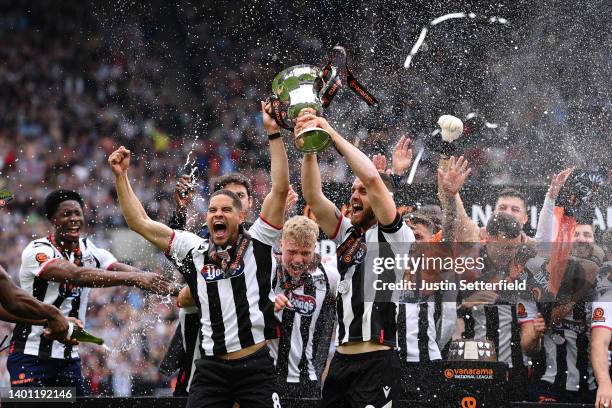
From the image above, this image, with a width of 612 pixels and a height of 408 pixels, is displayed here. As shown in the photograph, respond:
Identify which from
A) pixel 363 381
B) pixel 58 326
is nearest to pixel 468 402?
pixel 363 381

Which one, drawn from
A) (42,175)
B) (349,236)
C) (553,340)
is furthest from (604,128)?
(42,175)

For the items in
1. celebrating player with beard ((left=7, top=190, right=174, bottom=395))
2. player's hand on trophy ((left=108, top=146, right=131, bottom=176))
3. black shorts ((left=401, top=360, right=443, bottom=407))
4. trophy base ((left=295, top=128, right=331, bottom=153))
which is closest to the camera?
trophy base ((left=295, top=128, right=331, bottom=153))

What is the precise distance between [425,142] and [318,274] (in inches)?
149

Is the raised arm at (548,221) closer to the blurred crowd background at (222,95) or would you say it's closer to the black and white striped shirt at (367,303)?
the black and white striped shirt at (367,303)

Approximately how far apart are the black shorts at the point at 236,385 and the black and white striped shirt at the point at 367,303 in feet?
1.41

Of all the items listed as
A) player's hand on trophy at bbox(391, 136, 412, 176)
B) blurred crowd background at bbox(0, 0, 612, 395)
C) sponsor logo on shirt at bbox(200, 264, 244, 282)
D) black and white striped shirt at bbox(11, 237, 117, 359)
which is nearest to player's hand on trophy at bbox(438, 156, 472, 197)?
player's hand on trophy at bbox(391, 136, 412, 176)

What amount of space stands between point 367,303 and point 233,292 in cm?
67

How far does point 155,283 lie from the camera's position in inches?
199

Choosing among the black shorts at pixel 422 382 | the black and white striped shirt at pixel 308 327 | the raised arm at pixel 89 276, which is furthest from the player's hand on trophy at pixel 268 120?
the black shorts at pixel 422 382

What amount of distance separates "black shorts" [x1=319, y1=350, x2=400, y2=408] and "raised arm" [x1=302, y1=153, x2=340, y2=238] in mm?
650

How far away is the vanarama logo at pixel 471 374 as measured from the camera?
4.91m

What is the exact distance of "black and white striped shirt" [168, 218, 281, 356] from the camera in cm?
446

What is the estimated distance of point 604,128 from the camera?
8.39 meters

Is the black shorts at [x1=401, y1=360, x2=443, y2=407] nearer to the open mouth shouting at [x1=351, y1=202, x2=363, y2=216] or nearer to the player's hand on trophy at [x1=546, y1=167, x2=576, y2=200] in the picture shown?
the open mouth shouting at [x1=351, y1=202, x2=363, y2=216]
